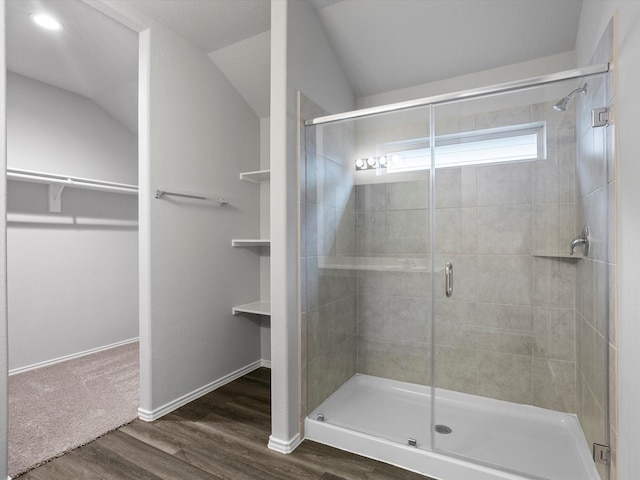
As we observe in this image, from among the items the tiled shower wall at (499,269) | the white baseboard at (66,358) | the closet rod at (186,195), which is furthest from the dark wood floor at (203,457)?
the white baseboard at (66,358)

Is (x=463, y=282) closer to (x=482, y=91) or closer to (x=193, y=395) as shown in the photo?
(x=482, y=91)

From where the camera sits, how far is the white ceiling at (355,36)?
2107mm

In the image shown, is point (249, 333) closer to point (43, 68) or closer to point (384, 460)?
point (384, 460)

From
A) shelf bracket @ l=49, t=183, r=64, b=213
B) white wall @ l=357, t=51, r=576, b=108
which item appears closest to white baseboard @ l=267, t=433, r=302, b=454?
white wall @ l=357, t=51, r=576, b=108

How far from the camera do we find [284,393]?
195 cm

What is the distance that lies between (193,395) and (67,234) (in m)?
2.00

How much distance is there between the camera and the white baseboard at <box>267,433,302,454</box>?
1.93m

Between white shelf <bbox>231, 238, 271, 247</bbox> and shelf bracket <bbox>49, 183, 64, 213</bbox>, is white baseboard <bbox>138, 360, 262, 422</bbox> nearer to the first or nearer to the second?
white shelf <bbox>231, 238, 271, 247</bbox>

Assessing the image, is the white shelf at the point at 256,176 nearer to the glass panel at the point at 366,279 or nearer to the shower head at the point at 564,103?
the glass panel at the point at 366,279

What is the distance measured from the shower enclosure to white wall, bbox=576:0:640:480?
0.48 ft

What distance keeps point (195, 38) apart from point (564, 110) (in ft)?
Result: 7.54

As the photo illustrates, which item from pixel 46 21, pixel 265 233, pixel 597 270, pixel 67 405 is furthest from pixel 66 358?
pixel 597 270

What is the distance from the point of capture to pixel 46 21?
2.22 m

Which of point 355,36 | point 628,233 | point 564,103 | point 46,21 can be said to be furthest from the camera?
point 355,36
